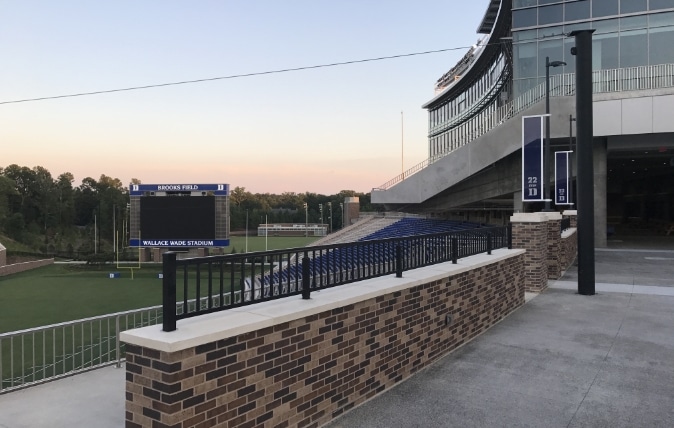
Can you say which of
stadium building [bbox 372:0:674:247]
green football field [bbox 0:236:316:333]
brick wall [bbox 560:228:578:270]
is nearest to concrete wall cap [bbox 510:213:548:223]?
brick wall [bbox 560:228:578:270]

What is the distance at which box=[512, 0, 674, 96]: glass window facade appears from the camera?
27.9 m

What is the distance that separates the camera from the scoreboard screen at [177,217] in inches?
1618

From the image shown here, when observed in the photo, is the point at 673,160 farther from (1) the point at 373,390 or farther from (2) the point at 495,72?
(1) the point at 373,390

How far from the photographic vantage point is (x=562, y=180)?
2002cm

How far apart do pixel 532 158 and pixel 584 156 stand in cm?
472

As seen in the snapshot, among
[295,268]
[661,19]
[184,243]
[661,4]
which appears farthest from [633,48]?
[184,243]

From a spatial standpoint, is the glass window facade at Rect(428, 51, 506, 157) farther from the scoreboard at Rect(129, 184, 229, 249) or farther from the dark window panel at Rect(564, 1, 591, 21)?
the scoreboard at Rect(129, 184, 229, 249)

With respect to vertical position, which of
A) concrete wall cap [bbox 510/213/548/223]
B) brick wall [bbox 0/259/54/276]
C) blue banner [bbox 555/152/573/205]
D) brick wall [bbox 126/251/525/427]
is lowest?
brick wall [bbox 0/259/54/276]

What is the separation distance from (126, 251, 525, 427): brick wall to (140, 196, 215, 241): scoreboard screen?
3646 centimetres

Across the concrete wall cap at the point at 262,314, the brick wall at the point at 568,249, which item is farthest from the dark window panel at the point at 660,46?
the concrete wall cap at the point at 262,314

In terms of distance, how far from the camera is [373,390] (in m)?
5.06

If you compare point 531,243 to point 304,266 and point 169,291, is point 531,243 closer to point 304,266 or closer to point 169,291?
point 304,266

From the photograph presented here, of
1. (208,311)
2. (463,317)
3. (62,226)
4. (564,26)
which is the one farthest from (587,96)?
(62,226)

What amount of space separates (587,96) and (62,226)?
118 metres
